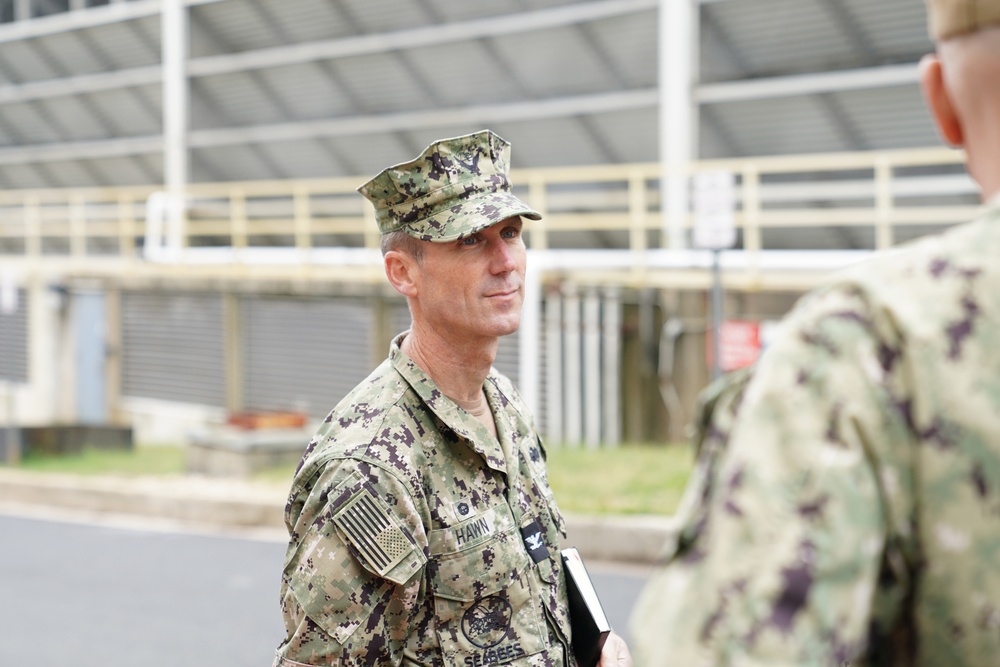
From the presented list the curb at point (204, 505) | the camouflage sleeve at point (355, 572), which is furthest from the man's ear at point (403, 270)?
the curb at point (204, 505)

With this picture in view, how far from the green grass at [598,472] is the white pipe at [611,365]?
38.6 inches

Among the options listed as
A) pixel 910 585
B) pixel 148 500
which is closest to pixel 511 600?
pixel 910 585

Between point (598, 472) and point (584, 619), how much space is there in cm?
836

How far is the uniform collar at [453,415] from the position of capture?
2355mm

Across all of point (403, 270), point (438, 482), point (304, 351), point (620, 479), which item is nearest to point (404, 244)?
point (403, 270)

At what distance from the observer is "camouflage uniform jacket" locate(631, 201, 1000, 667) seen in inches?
35.0

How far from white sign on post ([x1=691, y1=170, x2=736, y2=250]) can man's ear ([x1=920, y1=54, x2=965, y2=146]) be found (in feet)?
24.3

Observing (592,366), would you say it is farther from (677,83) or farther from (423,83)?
(423,83)

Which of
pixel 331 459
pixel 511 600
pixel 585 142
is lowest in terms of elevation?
pixel 511 600

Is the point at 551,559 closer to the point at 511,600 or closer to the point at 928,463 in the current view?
the point at 511,600

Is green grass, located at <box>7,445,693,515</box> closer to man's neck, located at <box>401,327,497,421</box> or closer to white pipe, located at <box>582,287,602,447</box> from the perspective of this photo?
white pipe, located at <box>582,287,602,447</box>

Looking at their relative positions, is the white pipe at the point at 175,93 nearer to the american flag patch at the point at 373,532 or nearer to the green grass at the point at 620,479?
the green grass at the point at 620,479

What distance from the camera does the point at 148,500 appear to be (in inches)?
462

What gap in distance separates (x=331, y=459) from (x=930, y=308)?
1420 mm
